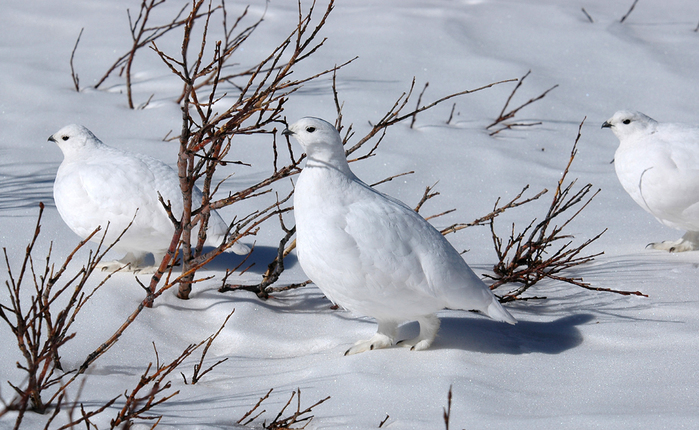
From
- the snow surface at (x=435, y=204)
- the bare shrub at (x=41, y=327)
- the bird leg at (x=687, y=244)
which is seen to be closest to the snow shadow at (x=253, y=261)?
the snow surface at (x=435, y=204)

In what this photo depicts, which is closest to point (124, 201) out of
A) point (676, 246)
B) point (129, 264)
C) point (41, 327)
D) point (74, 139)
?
point (129, 264)

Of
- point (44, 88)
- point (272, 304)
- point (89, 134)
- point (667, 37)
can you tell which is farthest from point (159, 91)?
point (667, 37)

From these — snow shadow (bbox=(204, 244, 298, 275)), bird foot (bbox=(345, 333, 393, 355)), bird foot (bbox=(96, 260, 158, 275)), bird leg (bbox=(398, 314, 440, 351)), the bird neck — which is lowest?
snow shadow (bbox=(204, 244, 298, 275))

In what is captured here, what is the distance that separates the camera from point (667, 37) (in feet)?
24.8

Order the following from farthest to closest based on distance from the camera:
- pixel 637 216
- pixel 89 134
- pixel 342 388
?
pixel 637 216, pixel 89 134, pixel 342 388

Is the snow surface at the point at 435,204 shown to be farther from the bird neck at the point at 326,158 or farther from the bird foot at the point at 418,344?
the bird neck at the point at 326,158

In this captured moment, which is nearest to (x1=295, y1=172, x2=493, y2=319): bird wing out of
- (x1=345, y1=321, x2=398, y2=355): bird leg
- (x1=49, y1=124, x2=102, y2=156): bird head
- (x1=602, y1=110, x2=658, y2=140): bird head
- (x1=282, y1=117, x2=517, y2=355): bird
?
(x1=282, y1=117, x2=517, y2=355): bird

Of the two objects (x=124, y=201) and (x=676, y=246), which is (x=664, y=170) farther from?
(x=124, y=201)

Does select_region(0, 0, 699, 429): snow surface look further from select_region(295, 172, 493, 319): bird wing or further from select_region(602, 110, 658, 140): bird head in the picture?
select_region(602, 110, 658, 140): bird head

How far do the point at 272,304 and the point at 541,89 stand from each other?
4085 mm

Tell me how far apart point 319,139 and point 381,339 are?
31.2 inches

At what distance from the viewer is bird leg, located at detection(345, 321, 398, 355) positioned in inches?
101

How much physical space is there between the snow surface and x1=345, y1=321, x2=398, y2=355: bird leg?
0.05 meters

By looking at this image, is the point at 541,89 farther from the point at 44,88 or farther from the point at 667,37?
the point at 44,88
